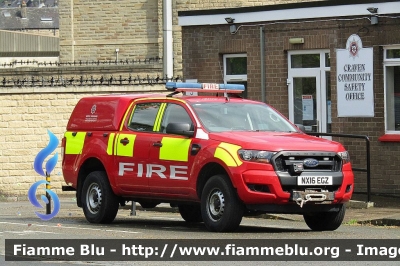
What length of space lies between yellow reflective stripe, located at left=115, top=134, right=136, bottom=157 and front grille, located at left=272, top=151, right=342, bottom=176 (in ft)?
8.52

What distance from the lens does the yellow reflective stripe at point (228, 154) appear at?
14.2m

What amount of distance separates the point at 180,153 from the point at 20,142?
9676 mm

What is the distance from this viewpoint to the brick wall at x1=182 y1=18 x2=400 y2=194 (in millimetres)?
20797

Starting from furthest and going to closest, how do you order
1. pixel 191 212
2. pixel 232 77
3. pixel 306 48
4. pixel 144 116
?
pixel 232 77 → pixel 306 48 → pixel 191 212 → pixel 144 116

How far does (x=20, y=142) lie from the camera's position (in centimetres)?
2411

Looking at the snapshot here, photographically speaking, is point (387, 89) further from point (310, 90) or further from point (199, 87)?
point (199, 87)

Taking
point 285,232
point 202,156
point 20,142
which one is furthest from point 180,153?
point 20,142

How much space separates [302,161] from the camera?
1427 centimetres

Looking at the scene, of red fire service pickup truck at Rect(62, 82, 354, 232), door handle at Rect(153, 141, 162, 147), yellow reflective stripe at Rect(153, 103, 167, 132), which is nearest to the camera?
red fire service pickup truck at Rect(62, 82, 354, 232)

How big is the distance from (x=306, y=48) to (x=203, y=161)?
8.20m

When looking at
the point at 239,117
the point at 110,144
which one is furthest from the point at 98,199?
the point at 239,117

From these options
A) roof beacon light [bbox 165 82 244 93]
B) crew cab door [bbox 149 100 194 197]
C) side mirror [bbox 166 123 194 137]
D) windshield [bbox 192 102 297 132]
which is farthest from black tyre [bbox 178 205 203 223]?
side mirror [bbox 166 123 194 137]

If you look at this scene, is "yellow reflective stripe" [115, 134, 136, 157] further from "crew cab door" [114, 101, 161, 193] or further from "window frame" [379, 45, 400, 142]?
"window frame" [379, 45, 400, 142]

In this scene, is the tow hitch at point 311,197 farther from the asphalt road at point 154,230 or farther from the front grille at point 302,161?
the asphalt road at point 154,230
